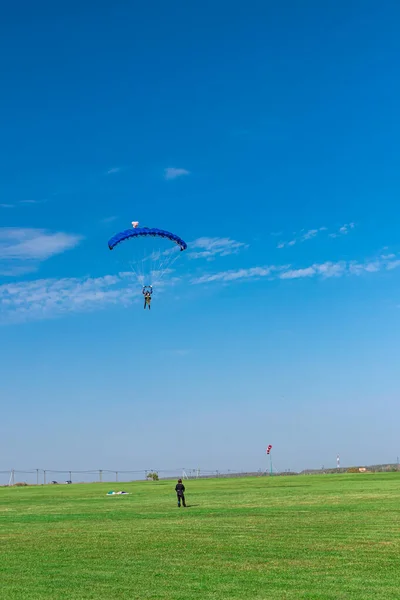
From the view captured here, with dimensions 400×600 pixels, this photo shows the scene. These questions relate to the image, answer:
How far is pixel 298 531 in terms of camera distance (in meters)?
25.4

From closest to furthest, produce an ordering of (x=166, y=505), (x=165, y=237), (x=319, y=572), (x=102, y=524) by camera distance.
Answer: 1. (x=319, y=572)
2. (x=102, y=524)
3. (x=166, y=505)
4. (x=165, y=237)

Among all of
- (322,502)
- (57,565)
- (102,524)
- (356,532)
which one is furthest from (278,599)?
(322,502)

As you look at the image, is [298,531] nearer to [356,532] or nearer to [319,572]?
[356,532]

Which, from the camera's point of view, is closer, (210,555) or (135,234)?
(210,555)

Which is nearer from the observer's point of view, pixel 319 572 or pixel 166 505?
pixel 319 572

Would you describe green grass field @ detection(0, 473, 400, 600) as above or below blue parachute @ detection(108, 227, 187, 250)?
below

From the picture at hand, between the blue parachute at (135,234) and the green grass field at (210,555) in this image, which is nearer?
the green grass field at (210,555)

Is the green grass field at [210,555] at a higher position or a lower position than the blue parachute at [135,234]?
lower

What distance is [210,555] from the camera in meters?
20.7

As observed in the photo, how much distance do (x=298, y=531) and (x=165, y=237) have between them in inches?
1414

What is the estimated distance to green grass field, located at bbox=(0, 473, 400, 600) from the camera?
15.8 metres

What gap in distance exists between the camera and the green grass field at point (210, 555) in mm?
15781

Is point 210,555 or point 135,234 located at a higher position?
point 135,234

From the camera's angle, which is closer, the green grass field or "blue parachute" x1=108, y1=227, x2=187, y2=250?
the green grass field
